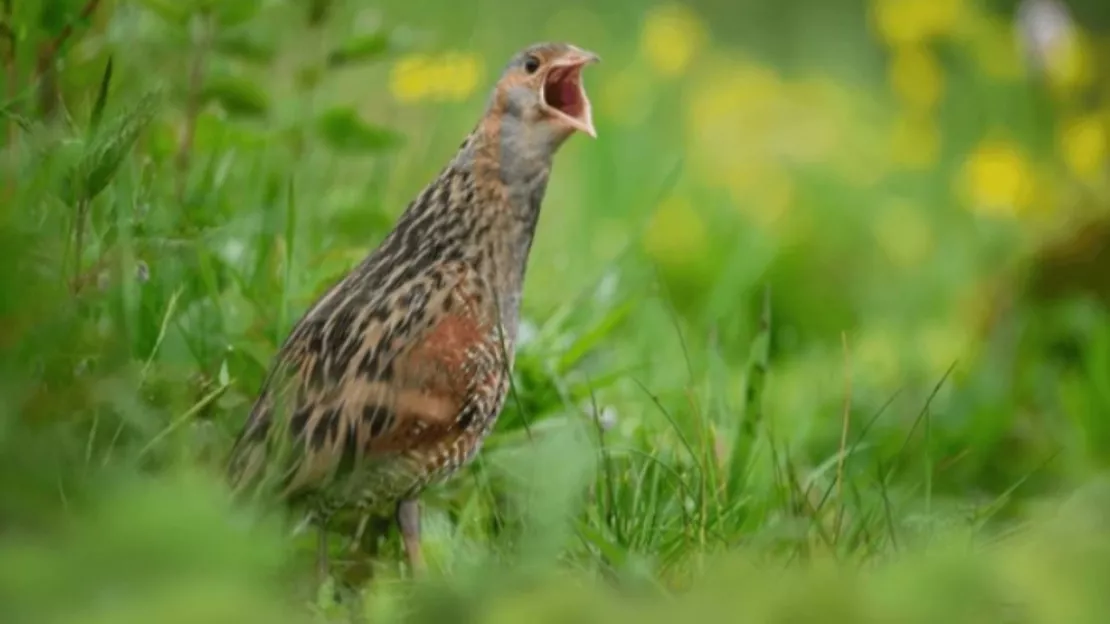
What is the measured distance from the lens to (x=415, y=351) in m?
3.13

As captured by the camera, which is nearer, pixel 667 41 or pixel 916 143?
pixel 916 143

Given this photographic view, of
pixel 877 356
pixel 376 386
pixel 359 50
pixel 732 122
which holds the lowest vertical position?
pixel 877 356

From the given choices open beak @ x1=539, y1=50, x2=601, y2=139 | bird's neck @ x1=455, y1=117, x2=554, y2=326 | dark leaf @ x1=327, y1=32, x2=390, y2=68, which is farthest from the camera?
dark leaf @ x1=327, y1=32, x2=390, y2=68

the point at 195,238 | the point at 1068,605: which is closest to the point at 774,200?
the point at 195,238

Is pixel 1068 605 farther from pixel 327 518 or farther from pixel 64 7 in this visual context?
pixel 64 7

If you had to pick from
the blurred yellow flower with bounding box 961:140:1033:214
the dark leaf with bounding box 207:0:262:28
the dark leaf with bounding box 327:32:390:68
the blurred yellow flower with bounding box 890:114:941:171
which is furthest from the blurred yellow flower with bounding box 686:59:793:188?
the dark leaf with bounding box 207:0:262:28

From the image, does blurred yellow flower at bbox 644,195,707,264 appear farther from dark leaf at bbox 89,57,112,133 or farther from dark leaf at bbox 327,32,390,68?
dark leaf at bbox 89,57,112,133

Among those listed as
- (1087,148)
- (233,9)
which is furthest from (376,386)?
(1087,148)

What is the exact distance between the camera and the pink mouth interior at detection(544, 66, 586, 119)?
3.55m

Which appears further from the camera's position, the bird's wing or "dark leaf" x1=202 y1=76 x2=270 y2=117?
"dark leaf" x1=202 y1=76 x2=270 y2=117

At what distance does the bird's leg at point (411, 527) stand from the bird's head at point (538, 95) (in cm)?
68

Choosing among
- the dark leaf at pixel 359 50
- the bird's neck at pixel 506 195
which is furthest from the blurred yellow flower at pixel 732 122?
the bird's neck at pixel 506 195

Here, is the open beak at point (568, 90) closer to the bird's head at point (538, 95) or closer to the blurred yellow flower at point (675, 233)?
the bird's head at point (538, 95)

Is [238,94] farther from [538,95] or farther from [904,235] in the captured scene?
[904,235]
